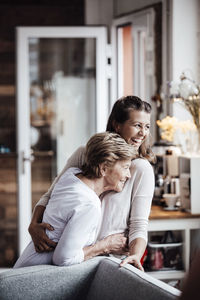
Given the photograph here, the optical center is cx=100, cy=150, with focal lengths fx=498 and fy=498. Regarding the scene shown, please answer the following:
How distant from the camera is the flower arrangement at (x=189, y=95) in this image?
3254 millimetres

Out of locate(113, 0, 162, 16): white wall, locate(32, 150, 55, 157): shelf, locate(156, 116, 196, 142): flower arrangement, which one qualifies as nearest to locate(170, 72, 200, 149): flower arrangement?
locate(156, 116, 196, 142): flower arrangement

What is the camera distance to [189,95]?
3.28 meters

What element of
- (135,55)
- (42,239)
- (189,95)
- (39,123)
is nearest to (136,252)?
(42,239)

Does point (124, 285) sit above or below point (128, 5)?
below

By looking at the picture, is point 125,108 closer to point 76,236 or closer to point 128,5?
point 76,236

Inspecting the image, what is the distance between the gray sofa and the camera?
5.70ft

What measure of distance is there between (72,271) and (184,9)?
248 centimetres

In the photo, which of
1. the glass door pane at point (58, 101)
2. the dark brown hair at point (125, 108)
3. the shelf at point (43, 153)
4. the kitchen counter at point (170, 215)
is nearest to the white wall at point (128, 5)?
the glass door pane at point (58, 101)

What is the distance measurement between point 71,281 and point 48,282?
9 centimetres

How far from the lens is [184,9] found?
12.2 feet

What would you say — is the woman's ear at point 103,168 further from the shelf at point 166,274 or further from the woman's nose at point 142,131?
the shelf at point 166,274

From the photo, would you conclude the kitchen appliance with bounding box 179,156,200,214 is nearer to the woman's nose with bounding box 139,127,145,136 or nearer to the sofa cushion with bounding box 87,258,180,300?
the woman's nose with bounding box 139,127,145,136

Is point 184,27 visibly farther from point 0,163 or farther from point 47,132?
point 0,163

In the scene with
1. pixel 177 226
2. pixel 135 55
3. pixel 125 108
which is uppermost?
pixel 135 55
